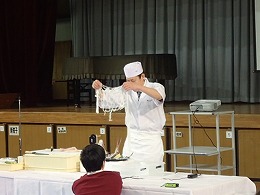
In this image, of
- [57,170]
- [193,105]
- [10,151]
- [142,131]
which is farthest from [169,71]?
[57,170]

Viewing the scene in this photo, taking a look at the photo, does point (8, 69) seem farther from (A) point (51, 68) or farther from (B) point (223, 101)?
(B) point (223, 101)

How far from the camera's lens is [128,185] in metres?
3.50

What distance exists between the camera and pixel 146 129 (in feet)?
15.4

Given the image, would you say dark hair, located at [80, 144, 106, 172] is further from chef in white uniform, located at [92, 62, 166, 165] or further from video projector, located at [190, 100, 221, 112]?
video projector, located at [190, 100, 221, 112]

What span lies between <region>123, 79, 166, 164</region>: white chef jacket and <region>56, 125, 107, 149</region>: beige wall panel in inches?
93.9

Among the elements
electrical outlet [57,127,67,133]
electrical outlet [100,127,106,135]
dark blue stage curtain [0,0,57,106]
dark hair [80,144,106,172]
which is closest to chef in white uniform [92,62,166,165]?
dark hair [80,144,106,172]

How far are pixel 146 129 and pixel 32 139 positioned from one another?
3223 millimetres

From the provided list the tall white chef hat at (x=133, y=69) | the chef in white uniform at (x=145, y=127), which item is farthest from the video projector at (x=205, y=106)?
the tall white chef hat at (x=133, y=69)

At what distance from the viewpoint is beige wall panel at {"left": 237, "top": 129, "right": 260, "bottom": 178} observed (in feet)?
20.1

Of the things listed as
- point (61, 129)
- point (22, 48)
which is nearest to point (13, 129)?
point (61, 129)

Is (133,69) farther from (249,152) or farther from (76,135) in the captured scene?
(76,135)

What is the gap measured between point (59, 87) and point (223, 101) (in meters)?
3.33

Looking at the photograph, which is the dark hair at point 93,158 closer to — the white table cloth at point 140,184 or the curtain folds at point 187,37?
the white table cloth at point 140,184

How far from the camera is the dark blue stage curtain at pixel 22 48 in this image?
1034 cm
